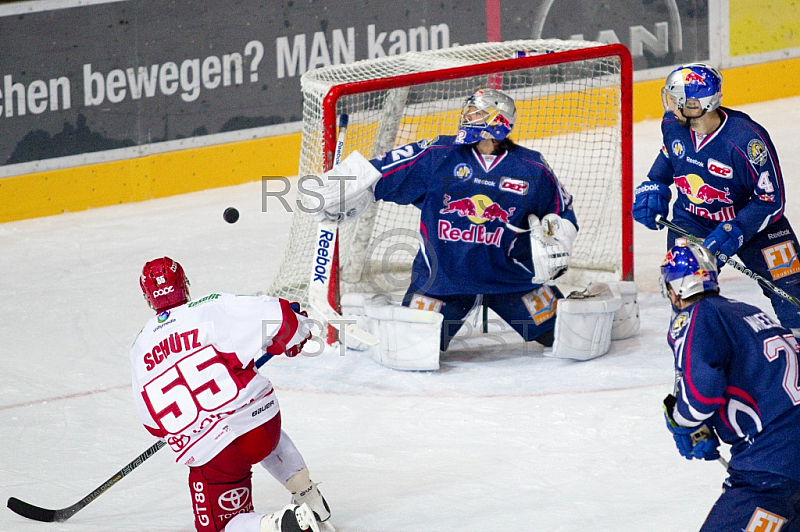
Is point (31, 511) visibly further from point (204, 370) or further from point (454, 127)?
point (454, 127)

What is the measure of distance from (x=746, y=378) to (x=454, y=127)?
4.33m

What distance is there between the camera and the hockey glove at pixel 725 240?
4.18 m

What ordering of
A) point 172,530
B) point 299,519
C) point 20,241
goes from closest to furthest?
point 299,519, point 172,530, point 20,241

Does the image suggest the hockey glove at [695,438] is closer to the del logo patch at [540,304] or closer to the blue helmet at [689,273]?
the blue helmet at [689,273]

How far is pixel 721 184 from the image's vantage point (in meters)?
4.36

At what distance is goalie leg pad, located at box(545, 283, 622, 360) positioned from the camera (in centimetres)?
457

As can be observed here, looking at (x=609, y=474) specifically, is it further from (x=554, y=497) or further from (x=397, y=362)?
(x=397, y=362)

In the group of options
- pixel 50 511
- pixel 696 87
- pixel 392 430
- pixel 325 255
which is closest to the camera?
pixel 50 511

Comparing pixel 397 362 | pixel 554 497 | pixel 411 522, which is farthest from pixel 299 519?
pixel 397 362

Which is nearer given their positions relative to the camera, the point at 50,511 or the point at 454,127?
the point at 50,511

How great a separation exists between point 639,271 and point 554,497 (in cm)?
256

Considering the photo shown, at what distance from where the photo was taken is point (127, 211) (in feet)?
23.3

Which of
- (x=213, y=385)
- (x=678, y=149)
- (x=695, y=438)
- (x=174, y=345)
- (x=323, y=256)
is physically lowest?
(x=695, y=438)

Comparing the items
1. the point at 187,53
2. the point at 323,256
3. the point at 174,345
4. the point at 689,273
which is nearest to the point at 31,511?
the point at 174,345
